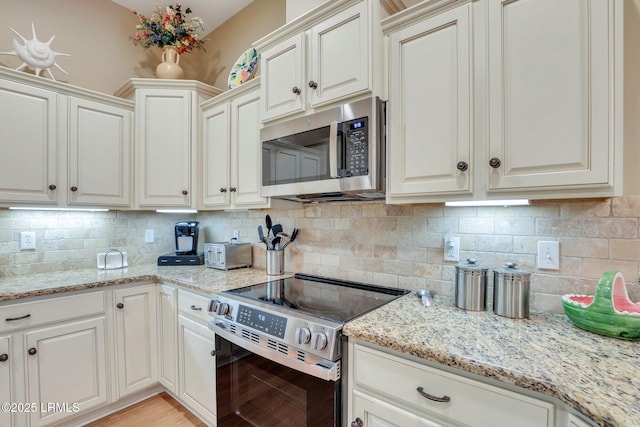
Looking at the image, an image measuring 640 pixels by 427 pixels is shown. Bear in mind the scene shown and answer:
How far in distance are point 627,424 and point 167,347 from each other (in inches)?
89.4

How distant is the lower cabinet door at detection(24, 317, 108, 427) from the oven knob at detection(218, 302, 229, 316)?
3.14ft

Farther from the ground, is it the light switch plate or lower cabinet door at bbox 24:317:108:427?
the light switch plate

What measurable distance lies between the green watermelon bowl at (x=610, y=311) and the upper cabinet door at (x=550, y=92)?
357mm

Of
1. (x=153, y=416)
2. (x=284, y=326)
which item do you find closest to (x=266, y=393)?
(x=284, y=326)

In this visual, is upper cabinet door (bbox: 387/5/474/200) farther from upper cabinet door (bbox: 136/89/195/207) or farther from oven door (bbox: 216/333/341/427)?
upper cabinet door (bbox: 136/89/195/207)

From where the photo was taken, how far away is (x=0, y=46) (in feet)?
6.76

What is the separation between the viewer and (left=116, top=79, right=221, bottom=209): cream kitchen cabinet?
2.34 meters

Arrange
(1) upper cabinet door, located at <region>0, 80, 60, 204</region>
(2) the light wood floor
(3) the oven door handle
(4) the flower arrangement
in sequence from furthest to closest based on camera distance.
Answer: (4) the flower arrangement < (2) the light wood floor < (1) upper cabinet door, located at <region>0, 80, 60, 204</region> < (3) the oven door handle

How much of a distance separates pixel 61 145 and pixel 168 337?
58.2 inches

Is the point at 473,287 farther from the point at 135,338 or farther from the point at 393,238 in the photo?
the point at 135,338

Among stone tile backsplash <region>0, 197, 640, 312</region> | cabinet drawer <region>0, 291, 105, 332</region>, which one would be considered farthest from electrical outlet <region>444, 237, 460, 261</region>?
cabinet drawer <region>0, 291, 105, 332</region>

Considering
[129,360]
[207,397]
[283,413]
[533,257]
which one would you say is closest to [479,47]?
[533,257]

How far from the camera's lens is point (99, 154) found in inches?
86.3

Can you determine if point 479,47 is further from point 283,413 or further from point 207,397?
point 207,397
